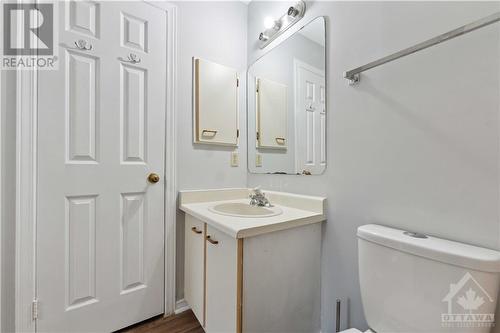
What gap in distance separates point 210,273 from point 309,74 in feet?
4.18

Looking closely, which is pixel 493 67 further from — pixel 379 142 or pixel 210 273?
pixel 210 273

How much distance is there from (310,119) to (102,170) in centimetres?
126

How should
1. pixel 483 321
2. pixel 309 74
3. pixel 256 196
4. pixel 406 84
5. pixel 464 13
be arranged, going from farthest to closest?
pixel 256 196 → pixel 309 74 → pixel 406 84 → pixel 464 13 → pixel 483 321

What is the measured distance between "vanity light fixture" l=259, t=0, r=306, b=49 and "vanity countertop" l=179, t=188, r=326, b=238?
1.12 meters

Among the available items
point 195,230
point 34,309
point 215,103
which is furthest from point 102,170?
point 215,103

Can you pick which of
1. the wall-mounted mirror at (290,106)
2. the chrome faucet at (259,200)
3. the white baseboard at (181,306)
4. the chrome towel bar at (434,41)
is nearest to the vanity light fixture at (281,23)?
the wall-mounted mirror at (290,106)

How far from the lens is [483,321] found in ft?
2.16

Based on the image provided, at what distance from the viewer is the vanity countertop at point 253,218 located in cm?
98

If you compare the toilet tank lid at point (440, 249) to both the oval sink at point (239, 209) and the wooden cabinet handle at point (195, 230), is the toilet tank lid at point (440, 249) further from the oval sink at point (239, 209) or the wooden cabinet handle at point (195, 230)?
the wooden cabinet handle at point (195, 230)

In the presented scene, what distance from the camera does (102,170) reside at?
1.27 m

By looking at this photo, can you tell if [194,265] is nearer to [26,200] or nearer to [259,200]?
[259,200]

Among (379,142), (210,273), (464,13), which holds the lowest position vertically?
(210,273)

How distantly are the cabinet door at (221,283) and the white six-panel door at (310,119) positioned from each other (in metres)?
0.66

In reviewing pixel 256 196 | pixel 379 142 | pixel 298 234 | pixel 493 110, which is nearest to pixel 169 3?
pixel 256 196
